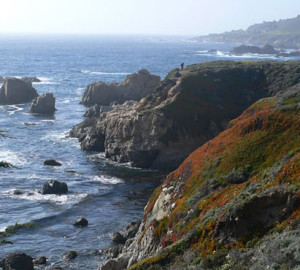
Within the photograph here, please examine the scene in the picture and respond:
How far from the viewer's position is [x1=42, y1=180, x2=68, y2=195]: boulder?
60.8m

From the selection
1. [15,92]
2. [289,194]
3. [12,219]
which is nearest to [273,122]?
[289,194]

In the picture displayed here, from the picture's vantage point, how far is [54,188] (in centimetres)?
6091

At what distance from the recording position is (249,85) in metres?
94.2

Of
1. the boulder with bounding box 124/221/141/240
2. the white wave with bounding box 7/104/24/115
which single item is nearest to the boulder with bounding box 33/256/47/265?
the boulder with bounding box 124/221/141/240

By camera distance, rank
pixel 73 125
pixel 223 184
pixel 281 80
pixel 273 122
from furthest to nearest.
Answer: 1. pixel 73 125
2. pixel 281 80
3. pixel 273 122
4. pixel 223 184

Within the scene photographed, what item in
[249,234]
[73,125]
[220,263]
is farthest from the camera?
[73,125]

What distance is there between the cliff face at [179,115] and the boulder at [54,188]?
50.7ft

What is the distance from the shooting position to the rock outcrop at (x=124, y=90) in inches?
4852

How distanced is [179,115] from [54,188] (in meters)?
27.0

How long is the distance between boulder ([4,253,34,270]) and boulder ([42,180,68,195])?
19278 mm

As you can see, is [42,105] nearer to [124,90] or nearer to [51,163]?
[124,90]

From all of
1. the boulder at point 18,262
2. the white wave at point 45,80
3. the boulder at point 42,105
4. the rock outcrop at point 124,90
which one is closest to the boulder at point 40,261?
the boulder at point 18,262

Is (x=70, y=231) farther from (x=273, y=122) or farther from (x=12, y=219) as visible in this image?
(x=273, y=122)

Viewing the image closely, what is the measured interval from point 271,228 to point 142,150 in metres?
51.1
